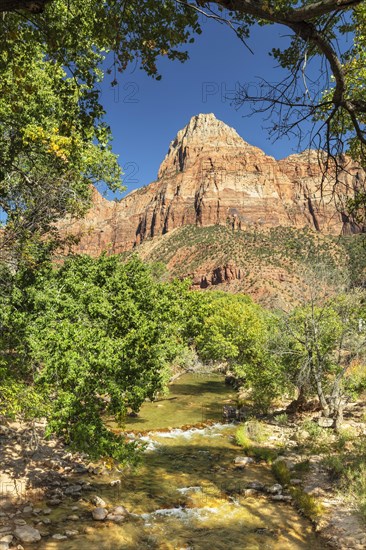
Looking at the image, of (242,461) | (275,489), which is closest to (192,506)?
(275,489)

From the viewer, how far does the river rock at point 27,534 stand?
9328 millimetres

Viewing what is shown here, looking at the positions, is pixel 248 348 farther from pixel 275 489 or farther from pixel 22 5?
pixel 22 5

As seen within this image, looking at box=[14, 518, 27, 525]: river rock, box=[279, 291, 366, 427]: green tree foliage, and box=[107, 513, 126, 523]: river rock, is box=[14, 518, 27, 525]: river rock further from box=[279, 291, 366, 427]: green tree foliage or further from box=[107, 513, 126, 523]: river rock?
box=[279, 291, 366, 427]: green tree foliage

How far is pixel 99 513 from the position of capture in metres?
11.1

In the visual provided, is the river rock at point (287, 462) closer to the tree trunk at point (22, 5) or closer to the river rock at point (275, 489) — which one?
the river rock at point (275, 489)

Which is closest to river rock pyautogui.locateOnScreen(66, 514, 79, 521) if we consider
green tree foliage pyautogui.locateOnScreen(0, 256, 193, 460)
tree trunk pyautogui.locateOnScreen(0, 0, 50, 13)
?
green tree foliage pyautogui.locateOnScreen(0, 256, 193, 460)

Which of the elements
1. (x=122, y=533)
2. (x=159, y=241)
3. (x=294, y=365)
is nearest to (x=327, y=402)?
(x=294, y=365)

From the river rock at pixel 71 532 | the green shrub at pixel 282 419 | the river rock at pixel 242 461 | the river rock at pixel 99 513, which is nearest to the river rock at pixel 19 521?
the river rock at pixel 71 532

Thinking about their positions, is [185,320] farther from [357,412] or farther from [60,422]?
[60,422]

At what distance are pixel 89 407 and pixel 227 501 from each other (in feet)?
18.9

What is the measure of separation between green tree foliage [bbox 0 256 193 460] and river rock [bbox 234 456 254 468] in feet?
16.6

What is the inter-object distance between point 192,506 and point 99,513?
3.04 metres

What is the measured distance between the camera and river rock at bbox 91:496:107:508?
38.9 feet

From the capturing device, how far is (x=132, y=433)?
20297mm
